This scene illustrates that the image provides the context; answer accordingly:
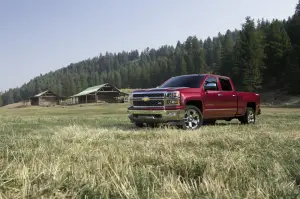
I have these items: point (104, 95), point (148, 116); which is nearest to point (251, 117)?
point (148, 116)

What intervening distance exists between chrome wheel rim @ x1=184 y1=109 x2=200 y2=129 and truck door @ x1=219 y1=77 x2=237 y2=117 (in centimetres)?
156

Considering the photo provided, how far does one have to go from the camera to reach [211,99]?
1236cm

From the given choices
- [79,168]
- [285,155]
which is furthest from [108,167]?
[285,155]

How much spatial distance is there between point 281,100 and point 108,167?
7019 cm

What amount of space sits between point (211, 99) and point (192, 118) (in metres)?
1.28

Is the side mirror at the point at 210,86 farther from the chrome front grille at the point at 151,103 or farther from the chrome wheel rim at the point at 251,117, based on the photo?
the chrome wheel rim at the point at 251,117

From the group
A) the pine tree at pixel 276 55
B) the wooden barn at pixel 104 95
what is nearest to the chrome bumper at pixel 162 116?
the pine tree at pixel 276 55

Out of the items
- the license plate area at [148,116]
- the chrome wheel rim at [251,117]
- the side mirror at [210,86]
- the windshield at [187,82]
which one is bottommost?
the chrome wheel rim at [251,117]

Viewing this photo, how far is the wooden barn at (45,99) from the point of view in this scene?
366ft

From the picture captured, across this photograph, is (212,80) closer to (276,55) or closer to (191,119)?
(191,119)

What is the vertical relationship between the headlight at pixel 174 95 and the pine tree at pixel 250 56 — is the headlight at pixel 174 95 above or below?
below

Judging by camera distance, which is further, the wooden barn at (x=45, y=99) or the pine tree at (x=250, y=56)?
the wooden barn at (x=45, y=99)

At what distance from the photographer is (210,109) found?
12.3 metres

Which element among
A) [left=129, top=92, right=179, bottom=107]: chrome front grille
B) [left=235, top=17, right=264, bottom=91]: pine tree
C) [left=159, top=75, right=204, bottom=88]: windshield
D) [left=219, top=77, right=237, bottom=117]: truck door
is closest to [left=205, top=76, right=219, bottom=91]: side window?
[left=159, top=75, right=204, bottom=88]: windshield
